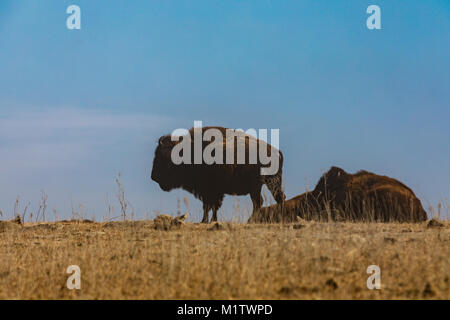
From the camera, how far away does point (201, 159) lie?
14445 mm

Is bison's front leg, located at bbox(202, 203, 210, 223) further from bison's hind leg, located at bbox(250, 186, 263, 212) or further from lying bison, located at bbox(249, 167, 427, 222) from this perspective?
bison's hind leg, located at bbox(250, 186, 263, 212)

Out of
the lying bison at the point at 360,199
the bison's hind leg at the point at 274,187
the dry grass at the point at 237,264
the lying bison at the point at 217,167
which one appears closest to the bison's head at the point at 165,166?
the lying bison at the point at 217,167

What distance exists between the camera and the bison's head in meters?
15.0

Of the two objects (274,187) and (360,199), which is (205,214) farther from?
(360,199)

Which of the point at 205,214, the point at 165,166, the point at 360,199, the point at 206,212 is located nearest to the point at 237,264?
the point at 205,214

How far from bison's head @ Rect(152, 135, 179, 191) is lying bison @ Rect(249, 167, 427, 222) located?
2.98 metres

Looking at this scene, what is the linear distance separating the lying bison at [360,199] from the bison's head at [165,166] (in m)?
2.98

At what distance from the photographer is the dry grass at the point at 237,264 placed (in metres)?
5.25

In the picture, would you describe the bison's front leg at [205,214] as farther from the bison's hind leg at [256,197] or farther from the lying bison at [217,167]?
the bison's hind leg at [256,197]

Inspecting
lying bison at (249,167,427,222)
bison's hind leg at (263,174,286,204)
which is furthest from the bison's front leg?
bison's hind leg at (263,174,286,204)

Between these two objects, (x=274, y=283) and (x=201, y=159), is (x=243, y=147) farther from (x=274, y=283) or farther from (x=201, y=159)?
(x=274, y=283)

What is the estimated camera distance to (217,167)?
1419 centimetres

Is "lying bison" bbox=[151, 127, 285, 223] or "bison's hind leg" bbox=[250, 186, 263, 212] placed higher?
"lying bison" bbox=[151, 127, 285, 223]
